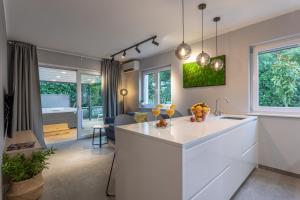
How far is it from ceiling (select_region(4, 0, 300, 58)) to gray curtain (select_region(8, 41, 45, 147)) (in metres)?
0.30

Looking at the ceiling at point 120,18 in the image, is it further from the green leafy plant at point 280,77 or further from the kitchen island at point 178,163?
the kitchen island at point 178,163

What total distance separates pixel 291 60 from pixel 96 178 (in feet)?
11.4

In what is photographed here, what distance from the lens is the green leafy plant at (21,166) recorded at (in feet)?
5.14

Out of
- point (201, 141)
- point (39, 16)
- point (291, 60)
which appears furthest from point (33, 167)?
point (291, 60)

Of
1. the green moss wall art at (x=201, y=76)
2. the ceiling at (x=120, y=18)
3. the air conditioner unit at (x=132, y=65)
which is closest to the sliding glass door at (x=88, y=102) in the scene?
the air conditioner unit at (x=132, y=65)

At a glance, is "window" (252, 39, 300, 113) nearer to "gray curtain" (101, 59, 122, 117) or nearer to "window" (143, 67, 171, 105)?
"window" (143, 67, 171, 105)

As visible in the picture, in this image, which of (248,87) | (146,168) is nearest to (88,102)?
(146,168)

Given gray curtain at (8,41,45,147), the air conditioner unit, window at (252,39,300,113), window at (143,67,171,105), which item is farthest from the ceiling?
the air conditioner unit

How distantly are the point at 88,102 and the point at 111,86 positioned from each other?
34.2 inches

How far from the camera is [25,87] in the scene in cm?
352

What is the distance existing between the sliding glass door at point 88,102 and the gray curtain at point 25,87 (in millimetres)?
1088

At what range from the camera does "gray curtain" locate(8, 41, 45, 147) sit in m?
3.40

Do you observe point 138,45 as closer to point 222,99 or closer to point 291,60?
point 222,99

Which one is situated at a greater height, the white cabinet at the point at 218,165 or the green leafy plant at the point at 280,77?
the green leafy plant at the point at 280,77
